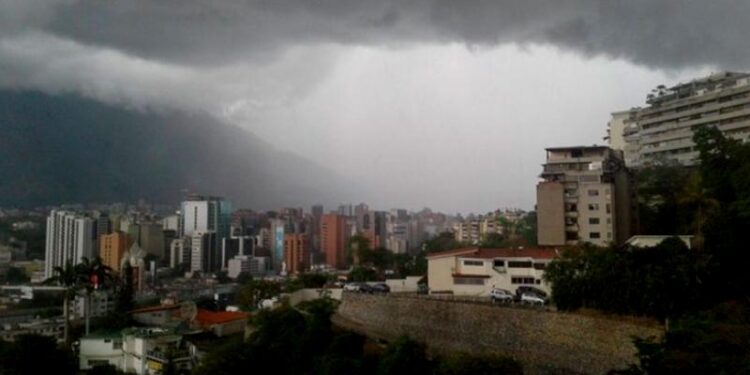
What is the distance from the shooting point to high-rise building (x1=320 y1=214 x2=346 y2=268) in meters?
45.7

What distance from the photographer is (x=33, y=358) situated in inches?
701

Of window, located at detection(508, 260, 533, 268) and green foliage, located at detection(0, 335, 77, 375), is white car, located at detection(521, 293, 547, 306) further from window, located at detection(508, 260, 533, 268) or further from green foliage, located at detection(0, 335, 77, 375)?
green foliage, located at detection(0, 335, 77, 375)

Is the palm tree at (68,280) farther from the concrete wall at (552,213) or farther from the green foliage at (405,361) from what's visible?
the concrete wall at (552,213)

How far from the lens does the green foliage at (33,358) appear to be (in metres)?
17.6

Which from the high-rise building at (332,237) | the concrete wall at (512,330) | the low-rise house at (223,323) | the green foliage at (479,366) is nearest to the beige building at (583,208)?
the concrete wall at (512,330)

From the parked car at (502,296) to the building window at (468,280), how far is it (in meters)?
1.60

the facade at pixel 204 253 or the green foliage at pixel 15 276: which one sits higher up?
the facade at pixel 204 253

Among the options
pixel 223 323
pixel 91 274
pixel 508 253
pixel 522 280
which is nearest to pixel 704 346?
pixel 522 280

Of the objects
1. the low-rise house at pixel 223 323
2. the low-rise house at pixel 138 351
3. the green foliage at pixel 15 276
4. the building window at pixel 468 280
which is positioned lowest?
the low-rise house at pixel 138 351

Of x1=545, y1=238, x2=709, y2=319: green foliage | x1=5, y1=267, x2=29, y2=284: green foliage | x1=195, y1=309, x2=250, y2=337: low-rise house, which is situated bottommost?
x1=195, y1=309, x2=250, y2=337: low-rise house

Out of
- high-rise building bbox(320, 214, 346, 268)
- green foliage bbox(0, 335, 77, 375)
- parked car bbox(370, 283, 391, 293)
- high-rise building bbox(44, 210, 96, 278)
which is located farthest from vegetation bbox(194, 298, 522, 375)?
high-rise building bbox(44, 210, 96, 278)

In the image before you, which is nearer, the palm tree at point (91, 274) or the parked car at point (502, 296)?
the parked car at point (502, 296)

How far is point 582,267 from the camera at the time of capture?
41.1 feet

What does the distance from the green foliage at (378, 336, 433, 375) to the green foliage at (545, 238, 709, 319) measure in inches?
113
